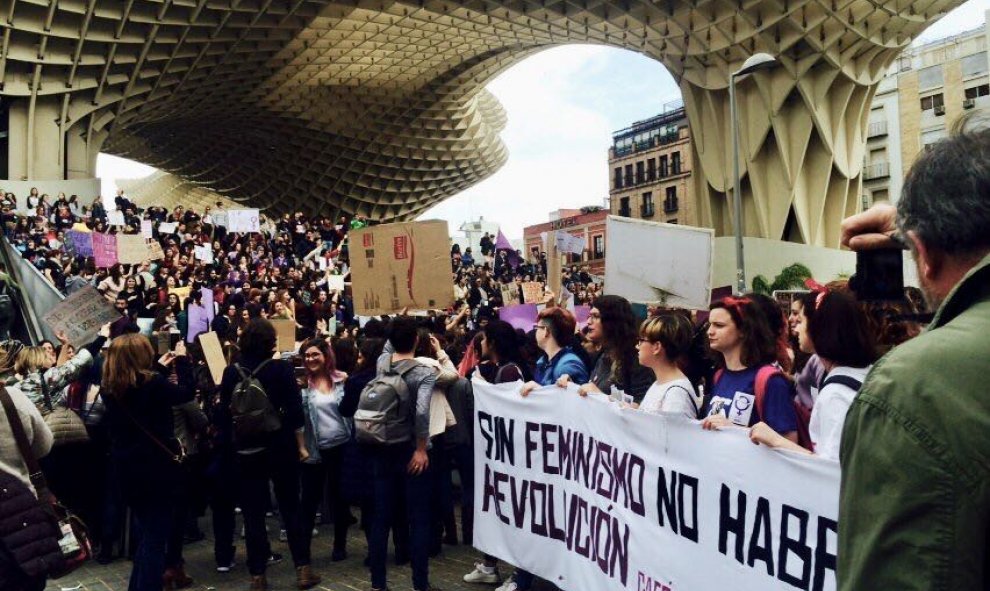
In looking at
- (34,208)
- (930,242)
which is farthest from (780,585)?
(34,208)

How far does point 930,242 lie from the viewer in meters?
1.31

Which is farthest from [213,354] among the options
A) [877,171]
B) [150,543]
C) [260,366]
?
[877,171]

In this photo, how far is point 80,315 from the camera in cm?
823

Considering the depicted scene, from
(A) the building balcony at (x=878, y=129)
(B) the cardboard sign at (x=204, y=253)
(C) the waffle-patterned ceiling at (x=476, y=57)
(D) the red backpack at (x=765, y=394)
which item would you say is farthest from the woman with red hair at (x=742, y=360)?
(A) the building balcony at (x=878, y=129)

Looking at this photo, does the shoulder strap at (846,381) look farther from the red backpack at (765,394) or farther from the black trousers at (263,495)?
the black trousers at (263,495)

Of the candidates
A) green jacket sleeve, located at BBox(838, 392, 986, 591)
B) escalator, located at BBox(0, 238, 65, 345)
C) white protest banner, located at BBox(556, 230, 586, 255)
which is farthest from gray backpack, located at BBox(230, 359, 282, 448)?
white protest banner, located at BBox(556, 230, 586, 255)

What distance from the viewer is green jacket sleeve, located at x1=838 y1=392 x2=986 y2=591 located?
3.62ft

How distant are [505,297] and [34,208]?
13046mm

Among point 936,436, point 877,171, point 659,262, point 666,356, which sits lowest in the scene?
point 666,356

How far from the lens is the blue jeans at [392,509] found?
5.37 metres

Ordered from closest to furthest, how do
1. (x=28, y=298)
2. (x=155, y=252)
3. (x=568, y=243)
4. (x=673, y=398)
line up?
(x=673, y=398) < (x=28, y=298) < (x=568, y=243) < (x=155, y=252)

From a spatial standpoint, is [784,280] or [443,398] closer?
[443,398]

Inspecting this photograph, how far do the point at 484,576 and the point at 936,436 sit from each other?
502cm

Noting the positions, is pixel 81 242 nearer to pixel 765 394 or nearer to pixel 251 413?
pixel 251 413
